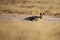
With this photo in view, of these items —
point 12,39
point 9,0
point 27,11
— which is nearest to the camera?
point 12,39

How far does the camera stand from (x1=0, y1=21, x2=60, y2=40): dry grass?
9344mm

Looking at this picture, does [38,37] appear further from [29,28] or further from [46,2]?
[46,2]

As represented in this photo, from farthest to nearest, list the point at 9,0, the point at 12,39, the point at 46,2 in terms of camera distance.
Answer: the point at 9,0 < the point at 46,2 < the point at 12,39

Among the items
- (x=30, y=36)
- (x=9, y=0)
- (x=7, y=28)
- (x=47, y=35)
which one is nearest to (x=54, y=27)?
(x=47, y=35)

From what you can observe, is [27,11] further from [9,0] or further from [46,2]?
[9,0]

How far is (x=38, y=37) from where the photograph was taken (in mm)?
9344

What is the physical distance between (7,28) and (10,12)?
31.3ft

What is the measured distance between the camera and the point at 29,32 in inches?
389

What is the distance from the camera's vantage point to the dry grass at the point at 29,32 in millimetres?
9344

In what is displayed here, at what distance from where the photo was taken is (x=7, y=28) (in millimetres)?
10648

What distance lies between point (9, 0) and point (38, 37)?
18744 millimetres

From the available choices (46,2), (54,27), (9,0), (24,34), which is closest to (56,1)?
(46,2)

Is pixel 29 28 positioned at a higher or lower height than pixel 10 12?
higher

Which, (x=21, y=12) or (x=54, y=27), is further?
(x=21, y=12)
